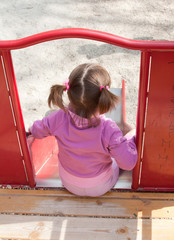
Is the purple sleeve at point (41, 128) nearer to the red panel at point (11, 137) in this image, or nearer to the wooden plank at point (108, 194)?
the red panel at point (11, 137)

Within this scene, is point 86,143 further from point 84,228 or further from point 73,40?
point 73,40

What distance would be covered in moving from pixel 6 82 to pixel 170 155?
889 mm

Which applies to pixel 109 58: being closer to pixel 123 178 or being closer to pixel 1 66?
pixel 123 178

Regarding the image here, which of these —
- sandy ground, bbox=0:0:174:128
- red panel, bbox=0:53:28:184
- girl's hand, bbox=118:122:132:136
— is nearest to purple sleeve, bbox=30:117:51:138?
red panel, bbox=0:53:28:184

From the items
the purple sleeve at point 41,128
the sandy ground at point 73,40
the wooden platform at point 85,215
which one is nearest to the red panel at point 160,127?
the wooden platform at point 85,215

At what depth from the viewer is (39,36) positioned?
44.4 inches

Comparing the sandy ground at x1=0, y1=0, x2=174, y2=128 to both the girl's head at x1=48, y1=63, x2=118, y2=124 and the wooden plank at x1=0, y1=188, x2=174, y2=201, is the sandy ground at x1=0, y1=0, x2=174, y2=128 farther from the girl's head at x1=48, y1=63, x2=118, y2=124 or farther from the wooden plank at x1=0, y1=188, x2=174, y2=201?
the girl's head at x1=48, y1=63, x2=118, y2=124

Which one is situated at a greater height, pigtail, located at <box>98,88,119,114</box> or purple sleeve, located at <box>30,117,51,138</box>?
pigtail, located at <box>98,88,119,114</box>

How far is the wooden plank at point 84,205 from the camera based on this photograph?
1.55 meters

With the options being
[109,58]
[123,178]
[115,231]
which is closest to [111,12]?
[109,58]

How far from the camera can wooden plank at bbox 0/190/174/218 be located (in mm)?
1549

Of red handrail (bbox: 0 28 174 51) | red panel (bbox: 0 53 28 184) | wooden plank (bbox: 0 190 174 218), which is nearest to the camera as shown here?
red handrail (bbox: 0 28 174 51)

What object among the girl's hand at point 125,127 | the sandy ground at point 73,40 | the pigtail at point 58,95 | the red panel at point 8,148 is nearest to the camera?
the pigtail at point 58,95

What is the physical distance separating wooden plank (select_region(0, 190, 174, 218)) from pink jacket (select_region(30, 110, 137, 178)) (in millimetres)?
213
